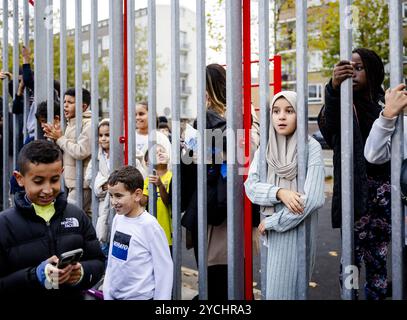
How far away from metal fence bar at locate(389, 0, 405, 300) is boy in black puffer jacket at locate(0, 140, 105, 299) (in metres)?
1.45

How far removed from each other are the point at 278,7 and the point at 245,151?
11351 millimetres

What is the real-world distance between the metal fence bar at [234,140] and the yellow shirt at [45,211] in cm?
105

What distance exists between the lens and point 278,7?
1344 cm

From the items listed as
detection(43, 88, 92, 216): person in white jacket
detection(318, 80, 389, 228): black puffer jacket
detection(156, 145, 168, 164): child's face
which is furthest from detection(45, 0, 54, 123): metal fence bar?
detection(318, 80, 389, 228): black puffer jacket

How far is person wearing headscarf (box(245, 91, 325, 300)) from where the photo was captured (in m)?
2.56

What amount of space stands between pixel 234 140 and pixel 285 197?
1.88 ft

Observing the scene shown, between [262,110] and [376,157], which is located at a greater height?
[262,110]

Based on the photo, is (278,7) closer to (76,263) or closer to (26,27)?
(26,27)

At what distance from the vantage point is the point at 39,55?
448cm

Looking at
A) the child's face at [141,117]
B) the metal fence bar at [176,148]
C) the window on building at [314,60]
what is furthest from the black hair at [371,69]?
the window on building at [314,60]

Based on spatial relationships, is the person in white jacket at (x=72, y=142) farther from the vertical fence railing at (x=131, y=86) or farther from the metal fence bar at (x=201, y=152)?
the metal fence bar at (x=201, y=152)

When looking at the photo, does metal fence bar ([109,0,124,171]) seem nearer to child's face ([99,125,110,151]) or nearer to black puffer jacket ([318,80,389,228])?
child's face ([99,125,110,151])

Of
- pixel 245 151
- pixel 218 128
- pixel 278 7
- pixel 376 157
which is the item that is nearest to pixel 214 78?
pixel 218 128
